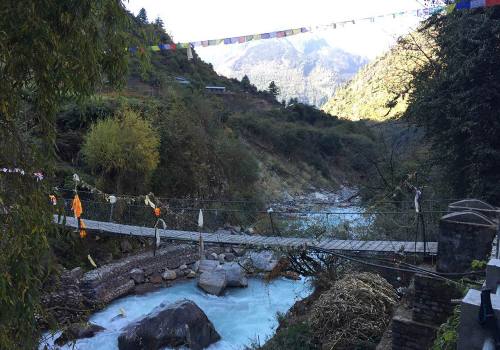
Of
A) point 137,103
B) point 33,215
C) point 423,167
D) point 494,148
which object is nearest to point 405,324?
point 33,215

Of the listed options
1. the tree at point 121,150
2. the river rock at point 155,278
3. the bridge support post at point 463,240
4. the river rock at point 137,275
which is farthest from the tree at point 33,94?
the tree at point 121,150

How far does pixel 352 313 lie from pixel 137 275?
25.3 ft

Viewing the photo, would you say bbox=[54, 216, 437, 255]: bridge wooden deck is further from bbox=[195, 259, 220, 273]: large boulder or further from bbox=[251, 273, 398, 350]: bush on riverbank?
bbox=[195, 259, 220, 273]: large boulder

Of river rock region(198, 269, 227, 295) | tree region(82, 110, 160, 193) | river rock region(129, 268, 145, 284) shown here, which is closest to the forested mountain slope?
river rock region(198, 269, 227, 295)

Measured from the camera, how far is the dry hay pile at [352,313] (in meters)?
4.70

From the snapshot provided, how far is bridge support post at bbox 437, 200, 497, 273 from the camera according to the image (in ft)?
11.6

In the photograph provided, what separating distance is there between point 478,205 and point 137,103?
15995 mm

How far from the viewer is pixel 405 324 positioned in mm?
3691

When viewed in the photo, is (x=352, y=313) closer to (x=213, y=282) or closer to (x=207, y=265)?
(x=213, y=282)

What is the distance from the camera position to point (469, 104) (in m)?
7.88

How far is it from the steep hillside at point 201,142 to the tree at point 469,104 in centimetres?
550

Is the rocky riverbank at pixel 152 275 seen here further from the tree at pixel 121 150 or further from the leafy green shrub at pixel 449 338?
the leafy green shrub at pixel 449 338

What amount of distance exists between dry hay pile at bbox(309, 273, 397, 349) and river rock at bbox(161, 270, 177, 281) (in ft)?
Answer: 24.0

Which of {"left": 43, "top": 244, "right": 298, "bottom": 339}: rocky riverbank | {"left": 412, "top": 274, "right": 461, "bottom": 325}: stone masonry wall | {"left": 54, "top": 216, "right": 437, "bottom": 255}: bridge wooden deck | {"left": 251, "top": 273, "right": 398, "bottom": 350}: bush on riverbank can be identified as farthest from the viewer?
{"left": 43, "top": 244, "right": 298, "bottom": 339}: rocky riverbank
